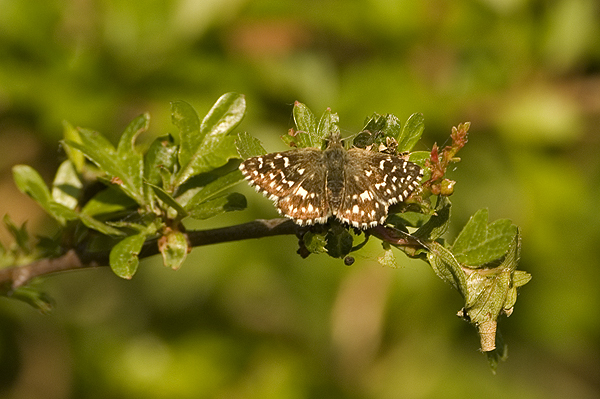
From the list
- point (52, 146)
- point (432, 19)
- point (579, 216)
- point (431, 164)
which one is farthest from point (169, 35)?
point (579, 216)

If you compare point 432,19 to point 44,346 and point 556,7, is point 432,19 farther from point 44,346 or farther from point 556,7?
point 44,346

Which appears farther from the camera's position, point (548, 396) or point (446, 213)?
point (548, 396)

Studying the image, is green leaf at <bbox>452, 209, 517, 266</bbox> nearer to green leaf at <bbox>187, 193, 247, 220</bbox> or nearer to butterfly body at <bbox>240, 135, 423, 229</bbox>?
butterfly body at <bbox>240, 135, 423, 229</bbox>

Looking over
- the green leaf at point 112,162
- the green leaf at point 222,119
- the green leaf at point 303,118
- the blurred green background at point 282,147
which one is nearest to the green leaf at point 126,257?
the green leaf at point 112,162

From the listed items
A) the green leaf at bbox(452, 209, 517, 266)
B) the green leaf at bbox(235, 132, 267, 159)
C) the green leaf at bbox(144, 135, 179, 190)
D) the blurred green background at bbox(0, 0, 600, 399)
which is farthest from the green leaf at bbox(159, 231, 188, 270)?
the blurred green background at bbox(0, 0, 600, 399)

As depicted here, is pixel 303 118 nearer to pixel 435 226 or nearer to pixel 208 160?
pixel 208 160

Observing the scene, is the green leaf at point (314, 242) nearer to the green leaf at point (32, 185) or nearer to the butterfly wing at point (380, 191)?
the butterfly wing at point (380, 191)

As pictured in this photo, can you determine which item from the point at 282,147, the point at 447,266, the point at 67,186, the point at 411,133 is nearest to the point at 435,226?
the point at 447,266
